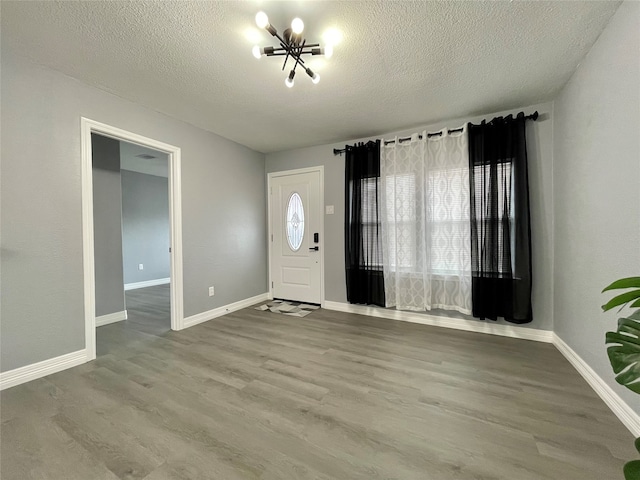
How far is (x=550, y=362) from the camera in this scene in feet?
7.63


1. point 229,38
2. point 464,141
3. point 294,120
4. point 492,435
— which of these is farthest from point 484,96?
point 492,435

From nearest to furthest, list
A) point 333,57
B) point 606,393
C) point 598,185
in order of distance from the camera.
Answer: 1. point 606,393
2. point 598,185
3. point 333,57

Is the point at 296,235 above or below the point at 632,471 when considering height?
above

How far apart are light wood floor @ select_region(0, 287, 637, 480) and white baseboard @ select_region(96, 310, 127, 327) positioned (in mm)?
878

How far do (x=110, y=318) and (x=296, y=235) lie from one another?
9.15 feet

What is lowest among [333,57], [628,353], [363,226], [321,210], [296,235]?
[628,353]

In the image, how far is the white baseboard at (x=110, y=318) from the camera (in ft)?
11.2

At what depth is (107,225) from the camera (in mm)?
3523

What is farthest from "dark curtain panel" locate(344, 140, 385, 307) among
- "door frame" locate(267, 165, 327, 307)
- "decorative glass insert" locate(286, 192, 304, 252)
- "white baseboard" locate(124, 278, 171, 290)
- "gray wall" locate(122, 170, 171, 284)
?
"white baseboard" locate(124, 278, 171, 290)

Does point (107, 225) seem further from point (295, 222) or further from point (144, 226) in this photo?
point (144, 226)

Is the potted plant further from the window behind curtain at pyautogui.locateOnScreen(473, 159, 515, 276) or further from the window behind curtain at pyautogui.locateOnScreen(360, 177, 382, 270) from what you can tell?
the window behind curtain at pyautogui.locateOnScreen(360, 177, 382, 270)

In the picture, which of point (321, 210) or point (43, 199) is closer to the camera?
point (43, 199)

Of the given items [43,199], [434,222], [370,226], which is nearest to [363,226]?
[370,226]

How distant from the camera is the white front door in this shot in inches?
163
